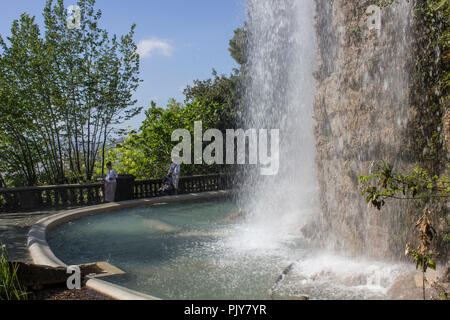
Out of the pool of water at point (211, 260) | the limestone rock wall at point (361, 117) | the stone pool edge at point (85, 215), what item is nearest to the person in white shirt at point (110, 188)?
the stone pool edge at point (85, 215)

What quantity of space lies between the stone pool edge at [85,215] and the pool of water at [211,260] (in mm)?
342

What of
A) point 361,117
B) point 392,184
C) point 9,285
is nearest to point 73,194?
point 9,285

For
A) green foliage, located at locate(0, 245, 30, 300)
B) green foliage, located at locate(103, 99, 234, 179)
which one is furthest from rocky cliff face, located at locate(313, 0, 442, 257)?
green foliage, located at locate(103, 99, 234, 179)

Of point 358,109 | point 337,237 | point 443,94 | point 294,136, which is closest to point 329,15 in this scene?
point 358,109

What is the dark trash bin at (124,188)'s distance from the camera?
50.0 feet

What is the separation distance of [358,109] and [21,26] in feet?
51.2

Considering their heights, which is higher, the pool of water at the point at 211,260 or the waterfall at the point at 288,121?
the waterfall at the point at 288,121

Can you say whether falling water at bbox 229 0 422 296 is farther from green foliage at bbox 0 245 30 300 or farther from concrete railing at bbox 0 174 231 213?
concrete railing at bbox 0 174 231 213

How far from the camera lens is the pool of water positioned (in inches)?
225

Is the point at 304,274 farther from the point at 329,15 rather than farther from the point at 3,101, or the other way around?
the point at 3,101

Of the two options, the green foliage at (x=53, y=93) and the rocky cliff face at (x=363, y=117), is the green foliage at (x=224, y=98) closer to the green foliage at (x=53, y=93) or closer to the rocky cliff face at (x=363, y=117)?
the green foliage at (x=53, y=93)

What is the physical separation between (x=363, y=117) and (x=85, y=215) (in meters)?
9.81

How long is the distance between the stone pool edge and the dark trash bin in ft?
1.50

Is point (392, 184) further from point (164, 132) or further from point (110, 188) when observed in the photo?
point (164, 132)
